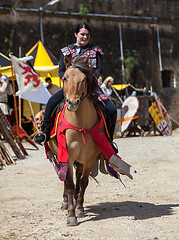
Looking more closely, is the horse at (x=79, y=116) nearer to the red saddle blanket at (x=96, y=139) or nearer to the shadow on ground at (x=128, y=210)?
the red saddle blanket at (x=96, y=139)

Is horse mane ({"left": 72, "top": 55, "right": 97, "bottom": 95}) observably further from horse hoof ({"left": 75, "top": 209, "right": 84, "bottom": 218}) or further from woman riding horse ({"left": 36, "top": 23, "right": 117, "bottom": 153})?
horse hoof ({"left": 75, "top": 209, "right": 84, "bottom": 218})

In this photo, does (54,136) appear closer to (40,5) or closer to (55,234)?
(55,234)

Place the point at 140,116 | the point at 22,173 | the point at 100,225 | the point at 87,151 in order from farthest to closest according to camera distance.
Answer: the point at 140,116, the point at 22,173, the point at 87,151, the point at 100,225

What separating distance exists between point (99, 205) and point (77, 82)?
191cm

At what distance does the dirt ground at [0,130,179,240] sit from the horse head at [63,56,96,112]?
127 centimetres

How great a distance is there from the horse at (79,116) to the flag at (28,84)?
8003mm

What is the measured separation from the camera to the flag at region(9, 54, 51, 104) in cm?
1313

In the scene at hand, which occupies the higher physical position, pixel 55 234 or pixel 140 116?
pixel 55 234

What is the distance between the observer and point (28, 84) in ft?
43.8

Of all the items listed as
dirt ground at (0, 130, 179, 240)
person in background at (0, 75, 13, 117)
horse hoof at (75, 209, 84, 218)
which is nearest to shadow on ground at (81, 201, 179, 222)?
dirt ground at (0, 130, 179, 240)

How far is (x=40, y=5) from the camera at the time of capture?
22.5m

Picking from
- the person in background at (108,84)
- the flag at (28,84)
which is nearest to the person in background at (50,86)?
the person in background at (108,84)

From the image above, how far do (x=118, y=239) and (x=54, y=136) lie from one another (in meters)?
1.80

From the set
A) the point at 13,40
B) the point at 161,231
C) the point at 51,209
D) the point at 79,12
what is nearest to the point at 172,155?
the point at 51,209
